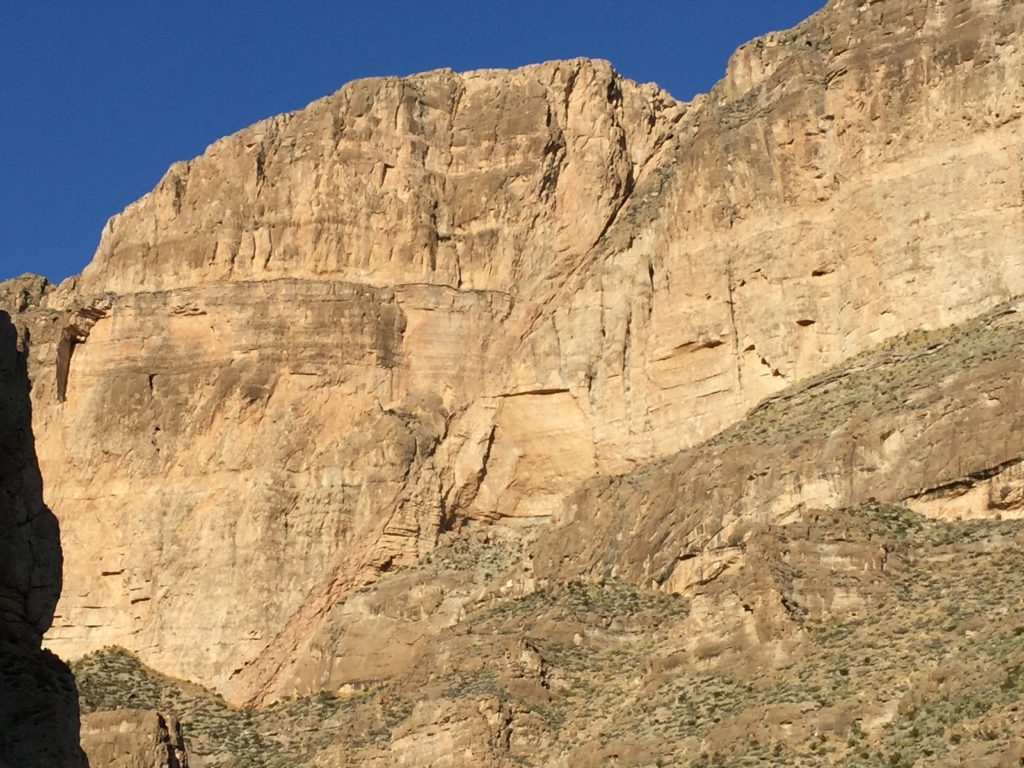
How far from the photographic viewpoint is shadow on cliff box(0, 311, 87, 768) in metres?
21.3

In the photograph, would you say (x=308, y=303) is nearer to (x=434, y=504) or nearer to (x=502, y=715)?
(x=434, y=504)

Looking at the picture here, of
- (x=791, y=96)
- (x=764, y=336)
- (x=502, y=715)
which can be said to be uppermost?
(x=791, y=96)

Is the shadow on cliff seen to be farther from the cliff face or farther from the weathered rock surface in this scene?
the cliff face

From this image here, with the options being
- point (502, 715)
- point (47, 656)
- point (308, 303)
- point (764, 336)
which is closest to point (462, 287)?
point (308, 303)

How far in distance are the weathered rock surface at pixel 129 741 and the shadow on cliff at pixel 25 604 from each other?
29.6 meters

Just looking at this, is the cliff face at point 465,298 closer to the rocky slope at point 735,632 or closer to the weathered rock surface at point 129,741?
the rocky slope at point 735,632

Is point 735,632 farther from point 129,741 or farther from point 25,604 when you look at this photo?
point 25,604

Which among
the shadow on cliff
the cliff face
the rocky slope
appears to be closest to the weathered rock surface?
the rocky slope

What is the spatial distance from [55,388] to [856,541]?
26.8 m

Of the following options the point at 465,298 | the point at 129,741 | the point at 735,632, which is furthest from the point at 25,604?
the point at 465,298

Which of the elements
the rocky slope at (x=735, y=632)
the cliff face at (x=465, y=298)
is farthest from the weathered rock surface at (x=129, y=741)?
the cliff face at (x=465, y=298)

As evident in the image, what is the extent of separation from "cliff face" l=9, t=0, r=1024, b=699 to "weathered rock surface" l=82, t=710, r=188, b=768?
6.95m

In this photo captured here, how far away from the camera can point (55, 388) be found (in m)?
66.7

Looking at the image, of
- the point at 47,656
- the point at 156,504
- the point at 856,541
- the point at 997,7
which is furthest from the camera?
the point at 156,504
